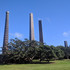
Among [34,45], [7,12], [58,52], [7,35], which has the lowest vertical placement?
[58,52]

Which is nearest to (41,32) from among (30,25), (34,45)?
(30,25)

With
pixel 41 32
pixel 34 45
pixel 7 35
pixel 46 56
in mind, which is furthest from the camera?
pixel 41 32

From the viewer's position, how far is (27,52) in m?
32.1

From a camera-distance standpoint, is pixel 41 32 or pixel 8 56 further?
pixel 41 32

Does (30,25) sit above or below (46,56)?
above

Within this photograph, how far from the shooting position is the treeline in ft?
101

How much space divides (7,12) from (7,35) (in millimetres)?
10761

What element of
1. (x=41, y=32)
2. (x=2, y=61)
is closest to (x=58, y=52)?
(x=2, y=61)

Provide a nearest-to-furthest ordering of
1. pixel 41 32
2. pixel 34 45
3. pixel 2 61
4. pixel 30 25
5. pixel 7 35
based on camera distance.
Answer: pixel 34 45, pixel 2 61, pixel 7 35, pixel 30 25, pixel 41 32

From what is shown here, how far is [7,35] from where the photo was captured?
4309 centimetres

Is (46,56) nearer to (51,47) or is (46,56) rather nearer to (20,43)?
(51,47)

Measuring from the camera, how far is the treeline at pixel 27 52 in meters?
30.9

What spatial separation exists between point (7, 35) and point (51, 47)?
19.4 metres

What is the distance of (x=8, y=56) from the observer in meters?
32.7
